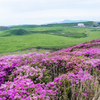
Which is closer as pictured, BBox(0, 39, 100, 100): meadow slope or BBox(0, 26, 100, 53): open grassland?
BBox(0, 39, 100, 100): meadow slope

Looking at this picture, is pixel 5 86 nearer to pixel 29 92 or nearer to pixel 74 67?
pixel 29 92

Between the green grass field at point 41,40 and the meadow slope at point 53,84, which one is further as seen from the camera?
the green grass field at point 41,40

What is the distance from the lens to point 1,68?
22.7 feet

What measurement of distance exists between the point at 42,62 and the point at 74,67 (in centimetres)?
215

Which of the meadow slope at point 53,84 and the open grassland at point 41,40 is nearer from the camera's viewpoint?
the meadow slope at point 53,84

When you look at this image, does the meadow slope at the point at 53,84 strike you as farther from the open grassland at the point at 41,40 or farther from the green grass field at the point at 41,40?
the open grassland at the point at 41,40

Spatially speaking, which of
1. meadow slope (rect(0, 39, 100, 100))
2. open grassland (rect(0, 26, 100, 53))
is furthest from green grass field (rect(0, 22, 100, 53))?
meadow slope (rect(0, 39, 100, 100))

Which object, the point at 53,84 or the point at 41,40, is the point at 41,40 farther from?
the point at 53,84

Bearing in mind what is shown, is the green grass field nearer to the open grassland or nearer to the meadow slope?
the open grassland

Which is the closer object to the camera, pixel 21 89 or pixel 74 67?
pixel 21 89

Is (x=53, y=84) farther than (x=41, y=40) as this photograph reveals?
No

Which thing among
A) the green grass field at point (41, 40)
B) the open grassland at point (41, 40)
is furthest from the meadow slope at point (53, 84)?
the open grassland at point (41, 40)

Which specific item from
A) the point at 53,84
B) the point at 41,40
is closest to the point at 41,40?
A: the point at 41,40

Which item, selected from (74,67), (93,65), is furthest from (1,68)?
(93,65)
